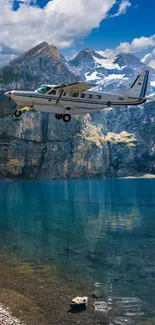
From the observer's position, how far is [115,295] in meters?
42.8

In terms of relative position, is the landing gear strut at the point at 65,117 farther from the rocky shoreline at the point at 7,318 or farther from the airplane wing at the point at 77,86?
the rocky shoreline at the point at 7,318

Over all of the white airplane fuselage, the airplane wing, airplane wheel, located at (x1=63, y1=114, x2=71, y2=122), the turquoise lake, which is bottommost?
the turquoise lake

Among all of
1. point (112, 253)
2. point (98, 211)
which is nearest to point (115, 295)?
point (112, 253)

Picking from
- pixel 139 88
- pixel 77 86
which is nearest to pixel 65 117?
pixel 77 86

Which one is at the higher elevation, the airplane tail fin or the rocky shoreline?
the airplane tail fin

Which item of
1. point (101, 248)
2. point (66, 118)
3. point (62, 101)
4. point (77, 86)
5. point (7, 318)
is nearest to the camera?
point (77, 86)

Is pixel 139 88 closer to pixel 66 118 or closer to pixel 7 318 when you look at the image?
pixel 66 118

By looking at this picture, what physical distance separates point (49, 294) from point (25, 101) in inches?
932

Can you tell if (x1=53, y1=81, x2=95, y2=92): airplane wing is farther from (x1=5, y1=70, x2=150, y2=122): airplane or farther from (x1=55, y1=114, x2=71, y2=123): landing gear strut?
(x1=55, y1=114, x2=71, y2=123): landing gear strut

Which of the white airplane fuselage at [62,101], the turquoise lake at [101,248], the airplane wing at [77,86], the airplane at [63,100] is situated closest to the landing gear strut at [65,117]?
the airplane at [63,100]

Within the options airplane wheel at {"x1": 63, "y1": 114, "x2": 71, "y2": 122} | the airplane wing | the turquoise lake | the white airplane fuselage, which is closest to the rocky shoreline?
the turquoise lake

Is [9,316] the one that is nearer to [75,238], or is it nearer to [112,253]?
[112,253]

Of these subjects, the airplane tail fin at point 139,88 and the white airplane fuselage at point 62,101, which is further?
the airplane tail fin at point 139,88

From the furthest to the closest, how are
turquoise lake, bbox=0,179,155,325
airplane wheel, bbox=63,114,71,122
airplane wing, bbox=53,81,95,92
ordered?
turquoise lake, bbox=0,179,155,325 < airplane wheel, bbox=63,114,71,122 < airplane wing, bbox=53,81,95,92
